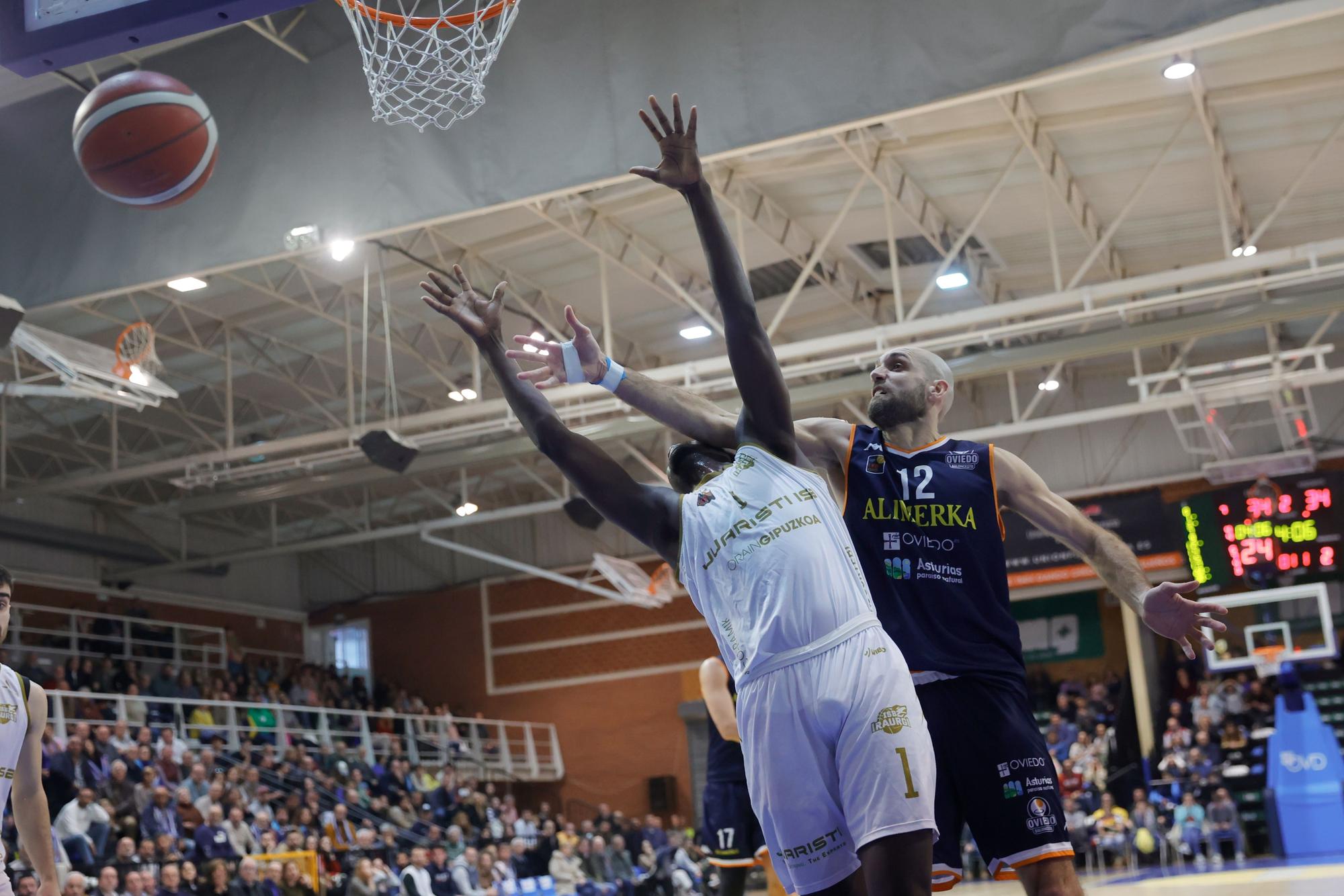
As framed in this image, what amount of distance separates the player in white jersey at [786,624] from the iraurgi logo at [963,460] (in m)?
0.79

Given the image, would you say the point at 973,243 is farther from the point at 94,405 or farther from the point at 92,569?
the point at 92,569

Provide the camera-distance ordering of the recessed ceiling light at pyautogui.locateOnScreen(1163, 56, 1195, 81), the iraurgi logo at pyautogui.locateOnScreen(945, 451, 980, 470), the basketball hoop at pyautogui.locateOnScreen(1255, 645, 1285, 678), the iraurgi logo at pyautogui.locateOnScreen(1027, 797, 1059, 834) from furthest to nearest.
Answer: the basketball hoop at pyautogui.locateOnScreen(1255, 645, 1285, 678)
the recessed ceiling light at pyautogui.locateOnScreen(1163, 56, 1195, 81)
the iraurgi logo at pyautogui.locateOnScreen(945, 451, 980, 470)
the iraurgi logo at pyautogui.locateOnScreen(1027, 797, 1059, 834)

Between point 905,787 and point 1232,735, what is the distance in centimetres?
2084

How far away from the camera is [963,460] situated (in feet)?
13.8

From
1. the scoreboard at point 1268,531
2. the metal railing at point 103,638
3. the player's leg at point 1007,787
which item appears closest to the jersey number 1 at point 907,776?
the player's leg at point 1007,787

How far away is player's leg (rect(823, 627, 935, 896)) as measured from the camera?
3111 millimetres

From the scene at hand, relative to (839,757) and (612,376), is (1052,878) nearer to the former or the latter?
(839,757)

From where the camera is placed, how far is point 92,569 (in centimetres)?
2816

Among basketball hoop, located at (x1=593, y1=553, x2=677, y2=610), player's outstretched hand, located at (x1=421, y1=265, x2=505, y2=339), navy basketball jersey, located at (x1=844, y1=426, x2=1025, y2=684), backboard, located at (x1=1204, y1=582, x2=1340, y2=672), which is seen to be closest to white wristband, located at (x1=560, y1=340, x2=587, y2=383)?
player's outstretched hand, located at (x1=421, y1=265, x2=505, y2=339)

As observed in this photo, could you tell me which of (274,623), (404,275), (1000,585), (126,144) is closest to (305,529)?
(274,623)

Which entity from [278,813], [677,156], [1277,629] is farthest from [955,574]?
[1277,629]

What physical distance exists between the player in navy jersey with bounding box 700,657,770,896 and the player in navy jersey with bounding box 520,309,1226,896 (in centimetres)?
302

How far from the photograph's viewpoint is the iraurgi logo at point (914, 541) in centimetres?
409

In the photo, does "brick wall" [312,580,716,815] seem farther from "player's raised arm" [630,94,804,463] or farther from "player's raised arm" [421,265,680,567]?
"player's raised arm" [630,94,804,463]
